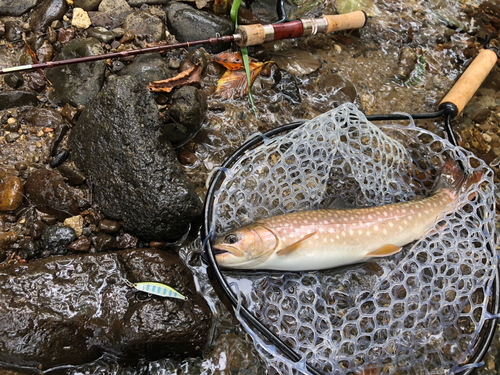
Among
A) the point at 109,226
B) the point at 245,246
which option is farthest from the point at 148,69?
the point at 245,246

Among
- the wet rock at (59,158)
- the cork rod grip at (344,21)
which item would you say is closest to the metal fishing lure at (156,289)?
the wet rock at (59,158)

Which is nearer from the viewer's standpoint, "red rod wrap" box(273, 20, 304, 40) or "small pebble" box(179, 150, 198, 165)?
"small pebble" box(179, 150, 198, 165)

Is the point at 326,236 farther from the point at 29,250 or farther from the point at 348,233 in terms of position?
the point at 29,250

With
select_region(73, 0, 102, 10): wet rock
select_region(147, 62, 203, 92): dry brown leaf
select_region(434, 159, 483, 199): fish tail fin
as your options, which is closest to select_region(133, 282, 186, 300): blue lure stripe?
select_region(147, 62, 203, 92): dry brown leaf

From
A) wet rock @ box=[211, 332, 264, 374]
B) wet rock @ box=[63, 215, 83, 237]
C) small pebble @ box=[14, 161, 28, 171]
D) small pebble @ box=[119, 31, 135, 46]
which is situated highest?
small pebble @ box=[119, 31, 135, 46]

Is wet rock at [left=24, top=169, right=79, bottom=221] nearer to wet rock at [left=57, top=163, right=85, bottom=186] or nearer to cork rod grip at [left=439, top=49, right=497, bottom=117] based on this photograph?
wet rock at [left=57, top=163, right=85, bottom=186]

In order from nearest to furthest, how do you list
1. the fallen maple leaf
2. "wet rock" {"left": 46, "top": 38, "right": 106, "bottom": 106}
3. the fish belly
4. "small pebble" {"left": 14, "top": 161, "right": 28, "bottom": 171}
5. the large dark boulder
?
the large dark boulder → the fish belly → "small pebble" {"left": 14, "top": 161, "right": 28, "bottom": 171} → "wet rock" {"left": 46, "top": 38, "right": 106, "bottom": 106} → the fallen maple leaf

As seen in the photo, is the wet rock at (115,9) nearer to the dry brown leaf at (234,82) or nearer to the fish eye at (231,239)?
the dry brown leaf at (234,82)
